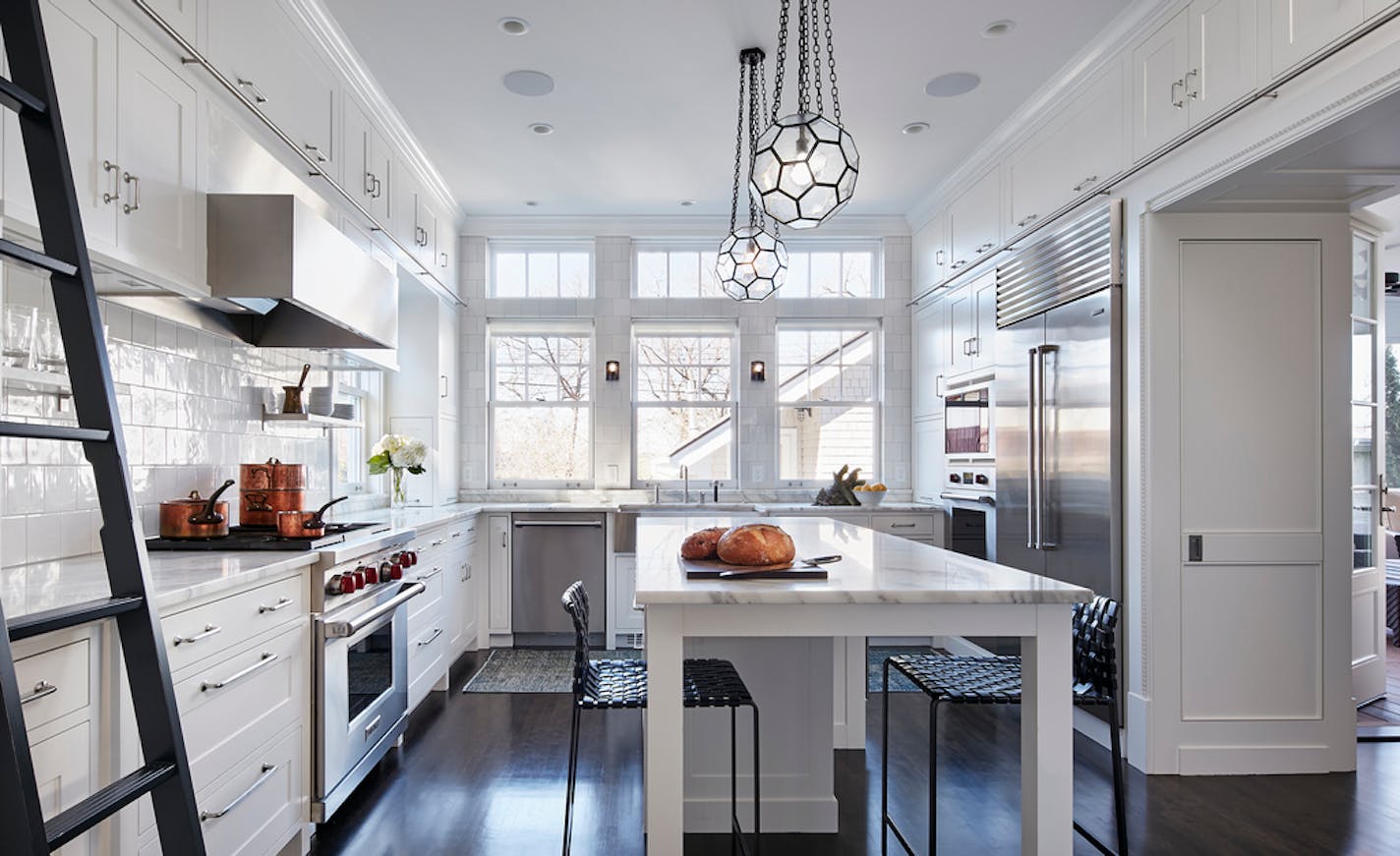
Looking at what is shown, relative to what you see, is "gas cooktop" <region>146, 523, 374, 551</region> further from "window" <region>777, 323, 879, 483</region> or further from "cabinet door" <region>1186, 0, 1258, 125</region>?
"window" <region>777, 323, 879, 483</region>

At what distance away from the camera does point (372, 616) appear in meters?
2.83

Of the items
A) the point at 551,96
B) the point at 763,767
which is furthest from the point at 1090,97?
the point at 763,767

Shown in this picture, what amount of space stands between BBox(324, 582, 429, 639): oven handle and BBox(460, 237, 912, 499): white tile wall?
2433 mm

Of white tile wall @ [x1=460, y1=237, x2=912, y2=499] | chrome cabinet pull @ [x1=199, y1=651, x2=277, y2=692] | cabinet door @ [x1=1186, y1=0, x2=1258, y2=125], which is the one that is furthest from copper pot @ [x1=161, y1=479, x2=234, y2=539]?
cabinet door @ [x1=1186, y1=0, x2=1258, y2=125]

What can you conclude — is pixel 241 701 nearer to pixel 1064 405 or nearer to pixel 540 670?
pixel 540 670

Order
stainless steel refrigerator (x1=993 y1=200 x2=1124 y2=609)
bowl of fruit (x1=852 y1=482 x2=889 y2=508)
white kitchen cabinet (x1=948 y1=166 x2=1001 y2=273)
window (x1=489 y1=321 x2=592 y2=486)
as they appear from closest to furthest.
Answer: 1. stainless steel refrigerator (x1=993 y1=200 x2=1124 y2=609)
2. white kitchen cabinet (x1=948 y1=166 x2=1001 y2=273)
3. bowl of fruit (x1=852 y1=482 x2=889 y2=508)
4. window (x1=489 y1=321 x2=592 y2=486)

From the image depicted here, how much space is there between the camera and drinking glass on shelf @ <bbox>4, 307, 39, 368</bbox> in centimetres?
199

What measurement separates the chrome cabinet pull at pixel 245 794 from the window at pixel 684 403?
382 cm

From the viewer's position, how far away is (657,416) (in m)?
5.97

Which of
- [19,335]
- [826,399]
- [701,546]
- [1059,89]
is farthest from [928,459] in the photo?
[19,335]

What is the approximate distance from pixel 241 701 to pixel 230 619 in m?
0.23

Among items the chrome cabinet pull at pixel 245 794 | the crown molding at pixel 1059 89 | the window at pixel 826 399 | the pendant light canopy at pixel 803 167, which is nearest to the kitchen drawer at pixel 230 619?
the chrome cabinet pull at pixel 245 794

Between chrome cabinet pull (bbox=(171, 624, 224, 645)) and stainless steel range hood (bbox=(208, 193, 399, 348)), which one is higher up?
stainless steel range hood (bbox=(208, 193, 399, 348))

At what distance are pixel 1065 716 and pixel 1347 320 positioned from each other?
7.75 ft
